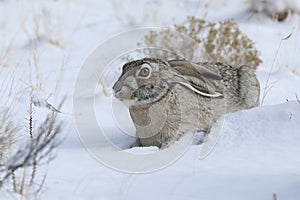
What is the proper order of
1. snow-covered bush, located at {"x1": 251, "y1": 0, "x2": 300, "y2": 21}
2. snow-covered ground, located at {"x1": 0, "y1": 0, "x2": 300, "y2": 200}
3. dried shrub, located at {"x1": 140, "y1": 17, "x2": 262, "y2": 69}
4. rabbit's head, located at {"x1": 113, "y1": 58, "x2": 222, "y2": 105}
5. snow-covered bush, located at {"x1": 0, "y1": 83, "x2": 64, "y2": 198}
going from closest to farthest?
1. snow-covered bush, located at {"x1": 0, "y1": 83, "x2": 64, "y2": 198}
2. snow-covered ground, located at {"x1": 0, "y1": 0, "x2": 300, "y2": 200}
3. rabbit's head, located at {"x1": 113, "y1": 58, "x2": 222, "y2": 105}
4. dried shrub, located at {"x1": 140, "y1": 17, "x2": 262, "y2": 69}
5. snow-covered bush, located at {"x1": 251, "y1": 0, "x2": 300, "y2": 21}

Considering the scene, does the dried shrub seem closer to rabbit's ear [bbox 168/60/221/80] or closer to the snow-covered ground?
the snow-covered ground

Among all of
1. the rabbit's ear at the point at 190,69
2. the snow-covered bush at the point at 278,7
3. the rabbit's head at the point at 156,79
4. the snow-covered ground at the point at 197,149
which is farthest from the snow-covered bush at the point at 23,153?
the snow-covered bush at the point at 278,7

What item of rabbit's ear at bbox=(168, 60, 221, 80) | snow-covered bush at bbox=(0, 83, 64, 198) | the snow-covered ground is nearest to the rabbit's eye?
rabbit's ear at bbox=(168, 60, 221, 80)

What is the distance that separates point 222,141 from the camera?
401 centimetres

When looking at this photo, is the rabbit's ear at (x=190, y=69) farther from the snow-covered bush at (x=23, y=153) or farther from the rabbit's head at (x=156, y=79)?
the snow-covered bush at (x=23, y=153)

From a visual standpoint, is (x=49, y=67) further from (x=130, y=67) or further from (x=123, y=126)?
(x=130, y=67)

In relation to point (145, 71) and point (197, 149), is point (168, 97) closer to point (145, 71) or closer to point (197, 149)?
point (145, 71)

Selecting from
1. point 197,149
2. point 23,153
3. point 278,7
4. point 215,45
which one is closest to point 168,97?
point 197,149

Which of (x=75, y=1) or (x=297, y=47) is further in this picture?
(x=75, y=1)

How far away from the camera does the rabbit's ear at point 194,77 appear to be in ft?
14.5

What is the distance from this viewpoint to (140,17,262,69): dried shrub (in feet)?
21.8

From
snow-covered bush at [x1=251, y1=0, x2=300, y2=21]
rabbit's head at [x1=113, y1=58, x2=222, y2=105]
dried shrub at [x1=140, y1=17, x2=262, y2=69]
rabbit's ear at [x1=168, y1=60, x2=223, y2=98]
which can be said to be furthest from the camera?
snow-covered bush at [x1=251, y1=0, x2=300, y2=21]

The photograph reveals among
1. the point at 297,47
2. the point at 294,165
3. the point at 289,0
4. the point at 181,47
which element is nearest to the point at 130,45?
the point at 181,47

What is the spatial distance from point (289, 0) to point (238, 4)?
3.78 feet
